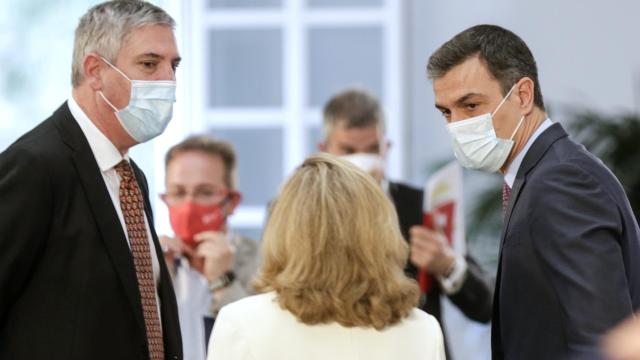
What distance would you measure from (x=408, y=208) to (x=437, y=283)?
31 cm

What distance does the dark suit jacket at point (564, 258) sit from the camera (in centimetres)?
278

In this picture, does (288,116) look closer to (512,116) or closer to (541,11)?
(541,11)

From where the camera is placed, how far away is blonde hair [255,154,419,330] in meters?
2.78

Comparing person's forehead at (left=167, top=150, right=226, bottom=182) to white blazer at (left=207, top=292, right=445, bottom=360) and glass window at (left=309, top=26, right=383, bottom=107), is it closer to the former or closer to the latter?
white blazer at (left=207, top=292, right=445, bottom=360)

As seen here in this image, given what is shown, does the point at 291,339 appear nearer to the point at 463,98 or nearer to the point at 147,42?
the point at 463,98

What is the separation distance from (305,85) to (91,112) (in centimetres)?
409

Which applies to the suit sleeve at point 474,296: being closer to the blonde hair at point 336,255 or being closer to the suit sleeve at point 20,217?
the blonde hair at point 336,255

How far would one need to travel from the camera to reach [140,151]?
18.3 feet

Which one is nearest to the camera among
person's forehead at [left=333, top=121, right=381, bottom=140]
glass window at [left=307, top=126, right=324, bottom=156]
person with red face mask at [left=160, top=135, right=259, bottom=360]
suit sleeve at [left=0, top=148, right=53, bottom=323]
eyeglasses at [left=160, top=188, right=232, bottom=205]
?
suit sleeve at [left=0, top=148, right=53, bottom=323]

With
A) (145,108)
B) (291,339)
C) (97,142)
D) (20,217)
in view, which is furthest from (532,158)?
(20,217)

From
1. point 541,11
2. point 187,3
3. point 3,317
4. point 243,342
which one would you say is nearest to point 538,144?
point 243,342

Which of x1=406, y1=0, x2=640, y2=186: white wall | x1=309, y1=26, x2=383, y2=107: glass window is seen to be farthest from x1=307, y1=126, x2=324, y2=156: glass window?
x1=406, y1=0, x2=640, y2=186: white wall

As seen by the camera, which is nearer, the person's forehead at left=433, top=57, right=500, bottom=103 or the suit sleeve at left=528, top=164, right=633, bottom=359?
the suit sleeve at left=528, top=164, right=633, bottom=359

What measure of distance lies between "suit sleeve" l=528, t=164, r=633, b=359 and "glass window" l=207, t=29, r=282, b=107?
178 inches
